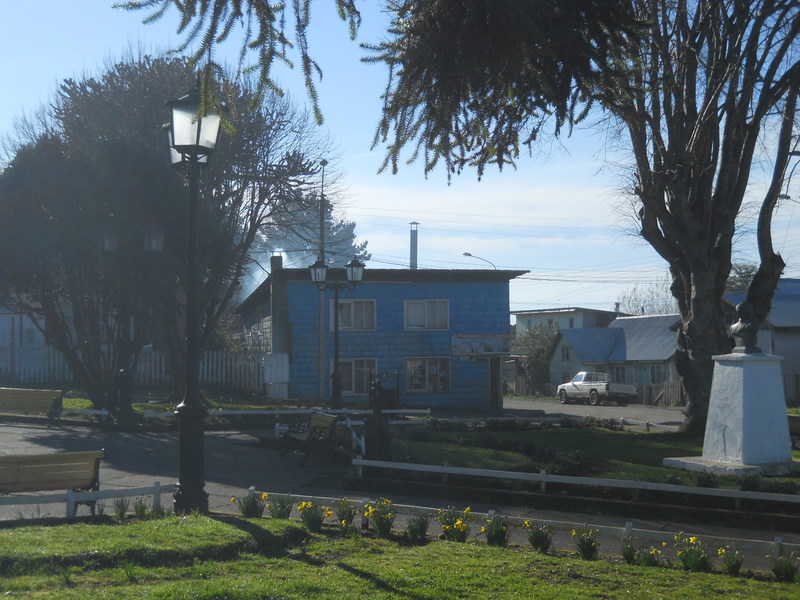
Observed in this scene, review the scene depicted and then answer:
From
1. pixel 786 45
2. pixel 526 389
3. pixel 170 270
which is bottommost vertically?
pixel 526 389

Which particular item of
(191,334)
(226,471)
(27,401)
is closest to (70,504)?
(191,334)

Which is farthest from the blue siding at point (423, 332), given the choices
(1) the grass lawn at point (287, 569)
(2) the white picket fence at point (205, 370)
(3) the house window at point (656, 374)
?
(1) the grass lawn at point (287, 569)

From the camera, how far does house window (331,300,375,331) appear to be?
36.9 metres

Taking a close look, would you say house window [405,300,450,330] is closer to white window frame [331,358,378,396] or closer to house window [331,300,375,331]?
house window [331,300,375,331]

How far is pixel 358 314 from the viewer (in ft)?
121

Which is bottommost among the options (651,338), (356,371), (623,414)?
(623,414)

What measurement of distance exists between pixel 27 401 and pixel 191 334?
15417 millimetres

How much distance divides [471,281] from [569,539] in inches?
1097

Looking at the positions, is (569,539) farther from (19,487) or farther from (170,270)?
(170,270)

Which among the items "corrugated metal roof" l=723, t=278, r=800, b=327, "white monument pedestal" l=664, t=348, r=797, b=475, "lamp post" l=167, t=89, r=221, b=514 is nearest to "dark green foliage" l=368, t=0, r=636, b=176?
"lamp post" l=167, t=89, r=221, b=514

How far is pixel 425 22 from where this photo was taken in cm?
809

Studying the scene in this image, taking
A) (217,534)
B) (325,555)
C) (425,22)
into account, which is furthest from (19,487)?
(425,22)

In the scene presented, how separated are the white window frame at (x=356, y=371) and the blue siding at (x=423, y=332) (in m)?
0.21

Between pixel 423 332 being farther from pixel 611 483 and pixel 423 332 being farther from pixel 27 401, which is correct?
pixel 611 483
